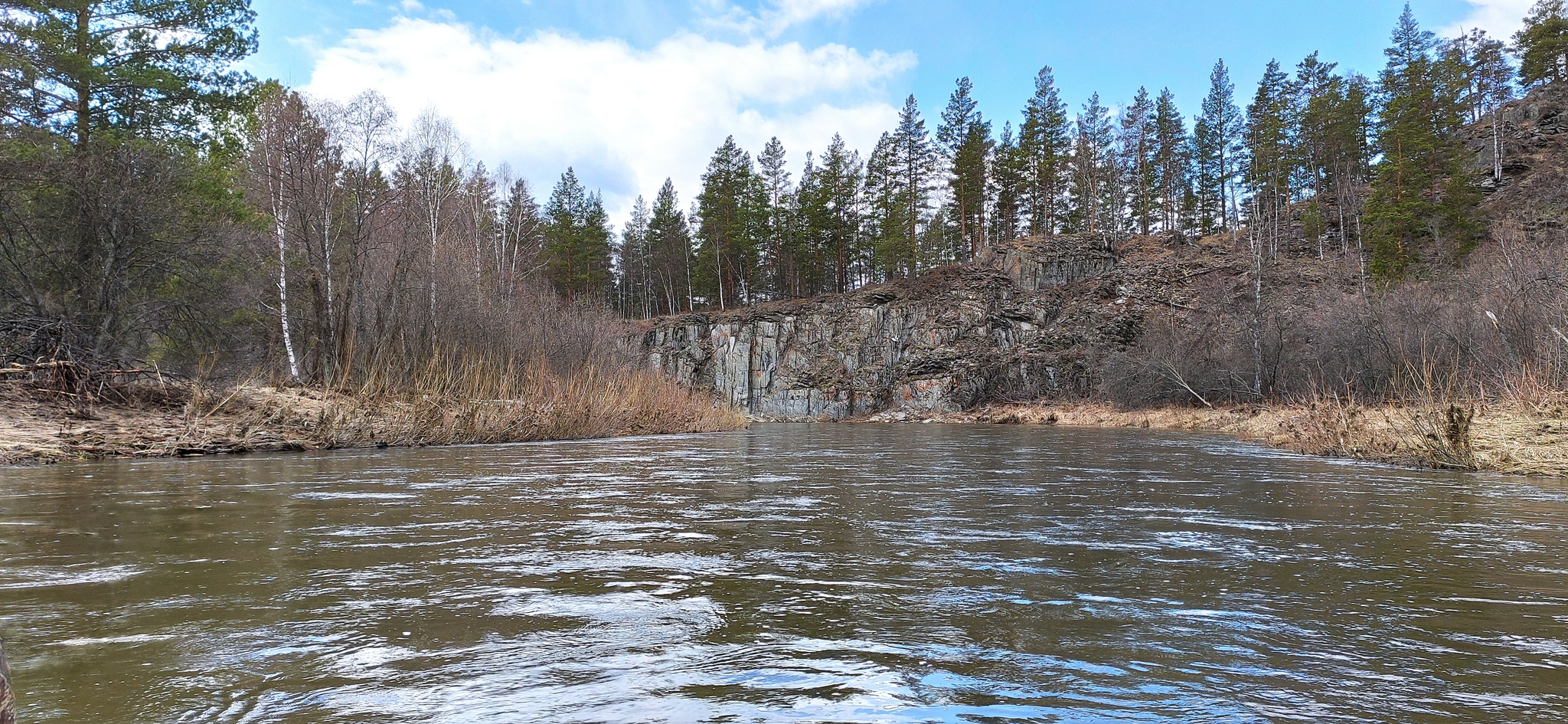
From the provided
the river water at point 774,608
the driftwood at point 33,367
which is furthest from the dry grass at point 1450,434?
the driftwood at point 33,367

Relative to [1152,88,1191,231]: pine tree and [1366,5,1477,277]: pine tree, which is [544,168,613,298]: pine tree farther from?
[1366,5,1477,277]: pine tree

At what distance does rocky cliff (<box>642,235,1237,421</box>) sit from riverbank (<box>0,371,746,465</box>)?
25.6 meters

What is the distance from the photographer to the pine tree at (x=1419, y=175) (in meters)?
38.2

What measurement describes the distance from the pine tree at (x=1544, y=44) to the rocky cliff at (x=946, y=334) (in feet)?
89.3

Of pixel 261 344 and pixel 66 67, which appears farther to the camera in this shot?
pixel 261 344

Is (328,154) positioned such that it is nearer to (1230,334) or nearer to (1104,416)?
(1104,416)

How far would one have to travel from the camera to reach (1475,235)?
37094 mm

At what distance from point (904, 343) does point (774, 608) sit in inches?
1740

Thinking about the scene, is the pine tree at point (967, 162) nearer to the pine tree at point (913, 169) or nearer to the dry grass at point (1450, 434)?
the pine tree at point (913, 169)

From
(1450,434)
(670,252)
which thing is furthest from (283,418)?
(670,252)

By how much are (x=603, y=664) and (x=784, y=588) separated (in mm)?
1327

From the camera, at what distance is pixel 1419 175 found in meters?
40.5

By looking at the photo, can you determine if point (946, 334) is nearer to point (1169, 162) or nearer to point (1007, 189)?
point (1007, 189)

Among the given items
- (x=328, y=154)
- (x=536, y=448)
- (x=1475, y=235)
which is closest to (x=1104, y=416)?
(x=1475, y=235)
